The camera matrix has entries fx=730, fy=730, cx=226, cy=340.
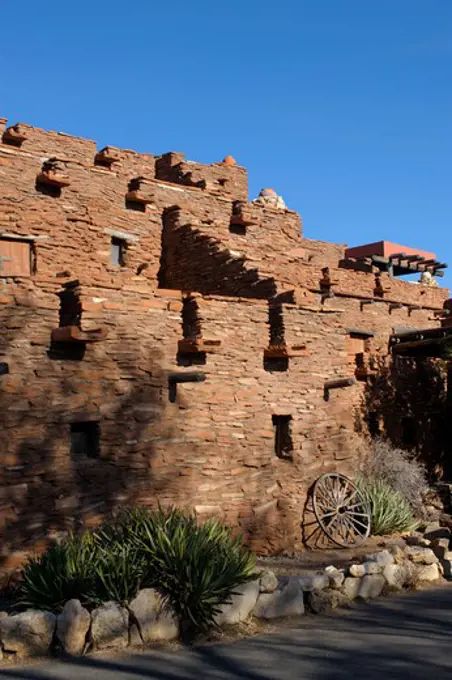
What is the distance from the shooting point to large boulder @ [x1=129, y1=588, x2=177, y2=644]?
7.64 m

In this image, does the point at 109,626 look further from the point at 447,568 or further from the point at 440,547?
the point at 440,547

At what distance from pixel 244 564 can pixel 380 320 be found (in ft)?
39.4

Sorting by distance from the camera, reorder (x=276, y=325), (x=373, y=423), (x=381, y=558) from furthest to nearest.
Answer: (x=373, y=423) < (x=276, y=325) < (x=381, y=558)

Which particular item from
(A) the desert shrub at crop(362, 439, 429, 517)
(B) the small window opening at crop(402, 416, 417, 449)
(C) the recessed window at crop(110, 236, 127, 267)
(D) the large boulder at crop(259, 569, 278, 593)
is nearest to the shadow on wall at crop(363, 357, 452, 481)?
(B) the small window opening at crop(402, 416, 417, 449)

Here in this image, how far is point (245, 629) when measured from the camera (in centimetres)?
815

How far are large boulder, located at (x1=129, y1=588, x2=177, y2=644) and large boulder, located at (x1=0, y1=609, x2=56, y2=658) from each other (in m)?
0.88

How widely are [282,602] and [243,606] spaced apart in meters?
0.62

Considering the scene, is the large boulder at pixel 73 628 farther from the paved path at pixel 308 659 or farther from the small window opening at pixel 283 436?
the small window opening at pixel 283 436

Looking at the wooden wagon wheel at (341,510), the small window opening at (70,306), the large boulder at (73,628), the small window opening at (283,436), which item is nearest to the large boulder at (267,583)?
the large boulder at (73,628)

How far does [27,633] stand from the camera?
7.24 m

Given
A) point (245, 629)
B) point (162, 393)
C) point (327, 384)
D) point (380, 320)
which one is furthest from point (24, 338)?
point (380, 320)

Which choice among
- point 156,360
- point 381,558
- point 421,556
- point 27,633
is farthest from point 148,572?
point 421,556

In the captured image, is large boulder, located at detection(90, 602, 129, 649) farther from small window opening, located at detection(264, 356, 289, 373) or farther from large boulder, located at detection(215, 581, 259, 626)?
small window opening, located at detection(264, 356, 289, 373)

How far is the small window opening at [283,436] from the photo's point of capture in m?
12.4
